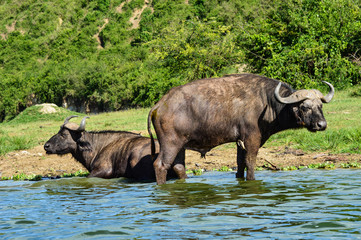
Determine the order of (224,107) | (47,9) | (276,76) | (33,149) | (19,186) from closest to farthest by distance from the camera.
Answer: (224,107) → (19,186) → (33,149) → (276,76) → (47,9)

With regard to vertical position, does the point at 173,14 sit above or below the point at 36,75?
above

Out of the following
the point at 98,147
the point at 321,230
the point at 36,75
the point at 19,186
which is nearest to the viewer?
the point at 321,230

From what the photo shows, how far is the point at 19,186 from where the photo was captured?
942cm

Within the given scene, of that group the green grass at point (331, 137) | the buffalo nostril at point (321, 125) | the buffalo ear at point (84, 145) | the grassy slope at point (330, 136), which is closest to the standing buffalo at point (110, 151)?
the buffalo ear at point (84, 145)

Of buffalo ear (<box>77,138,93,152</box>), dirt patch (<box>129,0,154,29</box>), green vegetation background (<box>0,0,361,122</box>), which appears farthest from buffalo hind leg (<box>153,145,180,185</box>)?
dirt patch (<box>129,0,154,29</box>)

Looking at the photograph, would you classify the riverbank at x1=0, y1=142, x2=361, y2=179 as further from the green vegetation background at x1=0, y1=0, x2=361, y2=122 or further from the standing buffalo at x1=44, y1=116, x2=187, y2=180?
the green vegetation background at x1=0, y1=0, x2=361, y2=122

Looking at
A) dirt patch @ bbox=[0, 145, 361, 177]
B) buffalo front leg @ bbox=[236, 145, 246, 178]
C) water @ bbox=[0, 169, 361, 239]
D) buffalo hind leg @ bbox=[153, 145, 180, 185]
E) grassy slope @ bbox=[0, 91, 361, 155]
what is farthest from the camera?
grassy slope @ bbox=[0, 91, 361, 155]

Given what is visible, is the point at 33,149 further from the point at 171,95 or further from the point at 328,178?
the point at 328,178

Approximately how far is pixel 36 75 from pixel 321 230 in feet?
184

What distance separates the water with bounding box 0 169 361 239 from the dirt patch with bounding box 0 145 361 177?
3.76 feet

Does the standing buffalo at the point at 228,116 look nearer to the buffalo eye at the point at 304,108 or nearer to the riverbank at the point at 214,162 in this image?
the buffalo eye at the point at 304,108

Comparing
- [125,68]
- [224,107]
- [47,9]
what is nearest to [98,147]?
[224,107]

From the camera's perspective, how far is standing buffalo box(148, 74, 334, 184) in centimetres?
796

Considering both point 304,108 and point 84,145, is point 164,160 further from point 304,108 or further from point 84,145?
point 84,145
